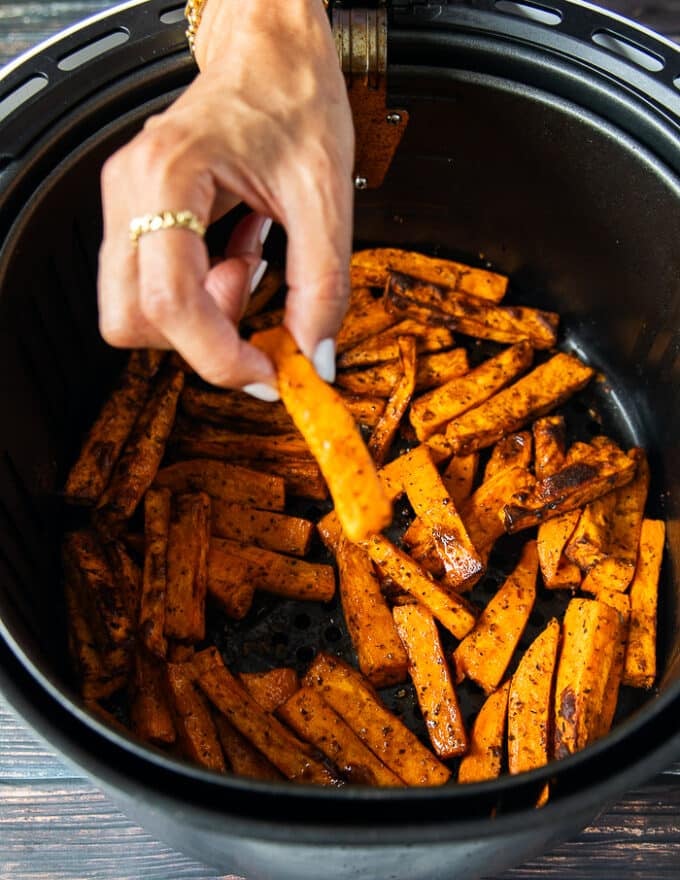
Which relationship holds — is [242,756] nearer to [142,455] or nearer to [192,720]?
[192,720]

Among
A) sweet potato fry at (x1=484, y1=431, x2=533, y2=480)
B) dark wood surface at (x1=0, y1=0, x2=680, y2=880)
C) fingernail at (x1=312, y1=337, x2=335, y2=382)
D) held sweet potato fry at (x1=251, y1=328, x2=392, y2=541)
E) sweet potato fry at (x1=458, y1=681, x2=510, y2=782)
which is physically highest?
fingernail at (x1=312, y1=337, x2=335, y2=382)

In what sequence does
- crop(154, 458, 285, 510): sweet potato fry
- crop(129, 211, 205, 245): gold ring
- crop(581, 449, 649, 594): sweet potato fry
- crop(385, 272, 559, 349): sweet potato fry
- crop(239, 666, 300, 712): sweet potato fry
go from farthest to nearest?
1. crop(385, 272, 559, 349): sweet potato fry
2. crop(154, 458, 285, 510): sweet potato fry
3. crop(581, 449, 649, 594): sweet potato fry
4. crop(239, 666, 300, 712): sweet potato fry
5. crop(129, 211, 205, 245): gold ring

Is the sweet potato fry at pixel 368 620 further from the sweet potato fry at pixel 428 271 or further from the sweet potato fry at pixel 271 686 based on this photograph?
the sweet potato fry at pixel 428 271

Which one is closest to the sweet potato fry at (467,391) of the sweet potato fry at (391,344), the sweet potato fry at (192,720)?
the sweet potato fry at (391,344)

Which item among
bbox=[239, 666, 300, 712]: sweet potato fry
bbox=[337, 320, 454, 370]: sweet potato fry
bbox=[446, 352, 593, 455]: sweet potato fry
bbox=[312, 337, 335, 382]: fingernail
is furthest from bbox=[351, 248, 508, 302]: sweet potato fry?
bbox=[239, 666, 300, 712]: sweet potato fry

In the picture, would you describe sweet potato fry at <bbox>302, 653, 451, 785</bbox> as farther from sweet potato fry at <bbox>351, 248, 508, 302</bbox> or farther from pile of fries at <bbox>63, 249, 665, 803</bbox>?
sweet potato fry at <bbox>351, 248, 508, 302</bbox>

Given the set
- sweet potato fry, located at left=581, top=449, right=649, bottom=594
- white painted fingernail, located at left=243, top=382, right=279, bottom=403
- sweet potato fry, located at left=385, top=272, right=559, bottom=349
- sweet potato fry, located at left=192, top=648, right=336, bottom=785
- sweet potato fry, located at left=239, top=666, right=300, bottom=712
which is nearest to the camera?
white painted fingernail, located at left=243, top=382, right=279, bottom=403

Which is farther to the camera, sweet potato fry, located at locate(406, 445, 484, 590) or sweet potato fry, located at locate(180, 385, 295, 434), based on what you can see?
sweet potato fry, located at locate(180, 385, 295, 434)

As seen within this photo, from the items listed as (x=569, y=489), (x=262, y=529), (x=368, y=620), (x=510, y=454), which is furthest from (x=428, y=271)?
(x=368, y=620)
